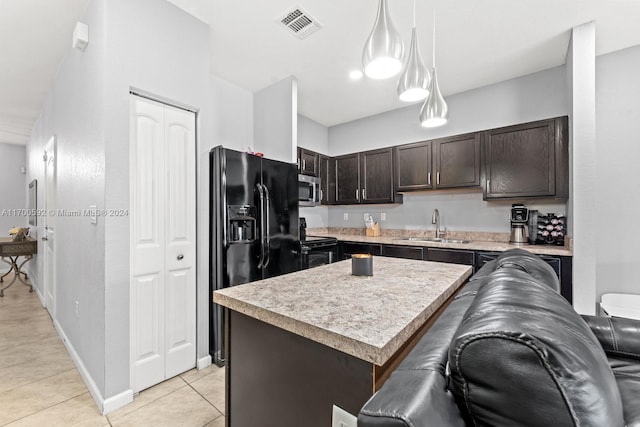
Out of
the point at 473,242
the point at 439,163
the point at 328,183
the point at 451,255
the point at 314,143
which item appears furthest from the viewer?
the point at 314,143

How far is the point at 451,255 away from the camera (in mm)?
3137

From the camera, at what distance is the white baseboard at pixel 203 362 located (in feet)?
7.69

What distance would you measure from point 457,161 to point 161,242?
326 centimetres

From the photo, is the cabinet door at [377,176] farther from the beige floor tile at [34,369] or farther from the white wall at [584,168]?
the beige floor tile at [34,369]

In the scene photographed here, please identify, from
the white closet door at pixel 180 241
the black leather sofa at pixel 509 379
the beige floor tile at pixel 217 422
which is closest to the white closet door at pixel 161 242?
the white closet door at pixel 180 241

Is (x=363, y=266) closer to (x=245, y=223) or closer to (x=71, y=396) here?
(x=245, y=223)

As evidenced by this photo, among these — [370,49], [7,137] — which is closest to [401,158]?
[370,49]

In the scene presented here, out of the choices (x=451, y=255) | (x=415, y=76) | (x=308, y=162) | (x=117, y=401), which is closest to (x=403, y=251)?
(x=451, y=255)

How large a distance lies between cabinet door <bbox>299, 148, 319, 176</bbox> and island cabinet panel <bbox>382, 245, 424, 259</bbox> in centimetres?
154

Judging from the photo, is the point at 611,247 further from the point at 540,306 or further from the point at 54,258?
the point at 54,258

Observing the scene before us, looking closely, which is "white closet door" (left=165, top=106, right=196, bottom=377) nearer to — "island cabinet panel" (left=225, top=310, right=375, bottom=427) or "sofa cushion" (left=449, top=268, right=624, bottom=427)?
"island cabinet panel" (left=225, top=310, right=375, bottom=427)

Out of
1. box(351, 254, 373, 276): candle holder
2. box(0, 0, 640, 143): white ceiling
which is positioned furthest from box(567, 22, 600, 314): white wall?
box(351, 254, 373, 276): candle holder

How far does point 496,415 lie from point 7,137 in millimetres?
8332

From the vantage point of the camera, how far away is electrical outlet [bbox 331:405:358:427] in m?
0.81
